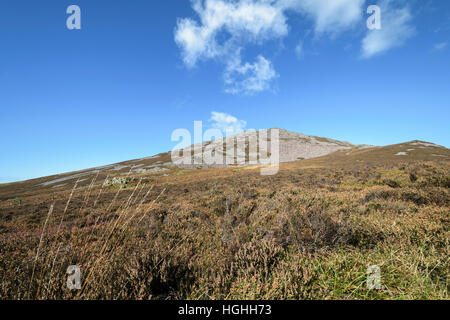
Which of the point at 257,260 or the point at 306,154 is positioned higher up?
the point at 306,154

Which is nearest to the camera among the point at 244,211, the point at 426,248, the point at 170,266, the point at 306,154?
the point at 170,266

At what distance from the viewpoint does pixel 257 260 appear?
257 centimetres

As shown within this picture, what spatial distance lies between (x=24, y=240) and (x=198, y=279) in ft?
18.5

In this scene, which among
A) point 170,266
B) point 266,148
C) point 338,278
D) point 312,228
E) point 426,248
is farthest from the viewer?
point 266,148

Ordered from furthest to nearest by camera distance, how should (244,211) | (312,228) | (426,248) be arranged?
(244,211)
(312,228)
(426,248)

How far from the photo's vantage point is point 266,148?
2827 inches

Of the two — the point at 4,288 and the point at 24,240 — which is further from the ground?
the point at 4,288
